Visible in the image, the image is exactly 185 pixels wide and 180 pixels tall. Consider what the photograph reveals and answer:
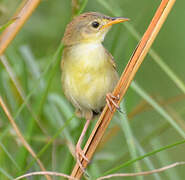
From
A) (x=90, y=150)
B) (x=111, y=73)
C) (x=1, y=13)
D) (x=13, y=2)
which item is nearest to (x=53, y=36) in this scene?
(x=13, y=2)

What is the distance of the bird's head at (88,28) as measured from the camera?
2.42m

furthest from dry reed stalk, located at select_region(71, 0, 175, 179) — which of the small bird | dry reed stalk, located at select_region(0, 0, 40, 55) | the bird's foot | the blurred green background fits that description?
dry reed stalk, located at select_region(0, 0, 40, 55)

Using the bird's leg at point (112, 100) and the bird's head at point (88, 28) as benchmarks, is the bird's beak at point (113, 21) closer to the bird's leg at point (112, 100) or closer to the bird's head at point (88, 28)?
the bird's head at point (88, 28)

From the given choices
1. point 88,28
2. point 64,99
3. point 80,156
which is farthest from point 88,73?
point 64,99

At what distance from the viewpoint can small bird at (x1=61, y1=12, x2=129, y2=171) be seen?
91.9 inches

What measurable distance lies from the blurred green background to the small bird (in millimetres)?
77

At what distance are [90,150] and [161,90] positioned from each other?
261cm

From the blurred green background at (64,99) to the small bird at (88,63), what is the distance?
0.25 feet

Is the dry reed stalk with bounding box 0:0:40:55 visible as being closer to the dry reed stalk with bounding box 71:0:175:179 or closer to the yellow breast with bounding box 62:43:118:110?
the yellow breast with bounding box 62:43:118:110

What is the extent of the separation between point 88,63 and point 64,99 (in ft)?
2.46

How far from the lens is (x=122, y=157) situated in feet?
8.75

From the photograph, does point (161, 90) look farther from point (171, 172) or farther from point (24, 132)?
point (24, 132)

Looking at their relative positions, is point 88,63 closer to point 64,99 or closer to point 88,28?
point 88,28

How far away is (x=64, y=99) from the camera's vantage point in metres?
3.02
